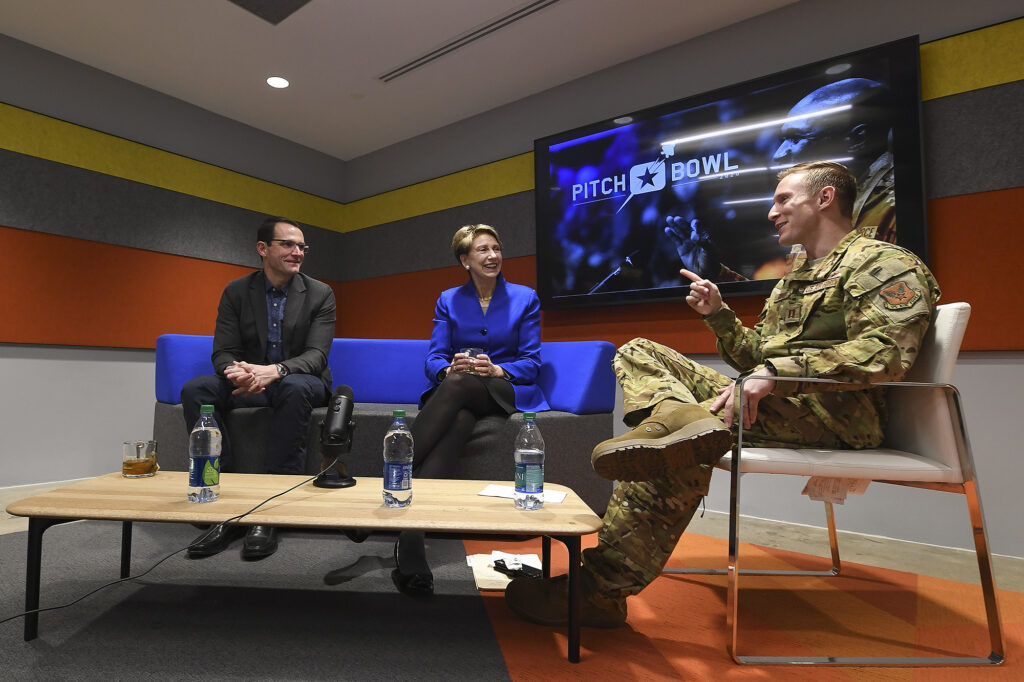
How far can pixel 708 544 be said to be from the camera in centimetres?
248

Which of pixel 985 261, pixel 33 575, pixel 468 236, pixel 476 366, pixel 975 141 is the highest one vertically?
pixel 975 141

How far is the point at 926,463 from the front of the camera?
1.42 meters

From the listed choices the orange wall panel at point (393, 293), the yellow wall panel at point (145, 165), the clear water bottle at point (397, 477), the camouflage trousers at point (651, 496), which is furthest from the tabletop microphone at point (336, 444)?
the yellow wall panel at point (145, 165)

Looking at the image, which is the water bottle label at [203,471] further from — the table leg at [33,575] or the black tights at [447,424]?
the black tights at [447,424]

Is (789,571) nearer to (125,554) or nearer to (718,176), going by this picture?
(718,176)

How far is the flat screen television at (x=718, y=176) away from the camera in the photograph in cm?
272

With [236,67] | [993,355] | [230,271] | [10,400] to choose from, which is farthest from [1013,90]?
[10,400]

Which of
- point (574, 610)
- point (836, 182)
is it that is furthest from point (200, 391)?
point (836, 182)

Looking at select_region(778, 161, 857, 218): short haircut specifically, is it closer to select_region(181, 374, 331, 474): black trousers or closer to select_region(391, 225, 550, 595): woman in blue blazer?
select_region(391, 225, 550, 595): woman in blue blazer

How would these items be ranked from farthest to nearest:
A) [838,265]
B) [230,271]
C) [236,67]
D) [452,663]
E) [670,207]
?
[230,271]
[236,67]
[670,207]
[838,265]
[452,663]

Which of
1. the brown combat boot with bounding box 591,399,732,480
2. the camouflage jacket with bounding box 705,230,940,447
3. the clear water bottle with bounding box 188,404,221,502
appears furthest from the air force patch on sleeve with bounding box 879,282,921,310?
the clear water bottle with bounding box 188,404,221,502

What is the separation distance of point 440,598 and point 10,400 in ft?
11.1

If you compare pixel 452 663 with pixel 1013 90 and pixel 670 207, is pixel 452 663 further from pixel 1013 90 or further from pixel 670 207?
pixel 1013 90

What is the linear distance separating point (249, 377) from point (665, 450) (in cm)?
190
